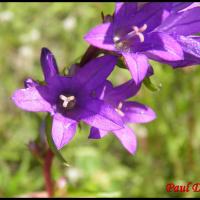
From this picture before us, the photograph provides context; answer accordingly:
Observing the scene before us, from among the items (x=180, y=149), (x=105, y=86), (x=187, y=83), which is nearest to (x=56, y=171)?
(x=180, y=149)

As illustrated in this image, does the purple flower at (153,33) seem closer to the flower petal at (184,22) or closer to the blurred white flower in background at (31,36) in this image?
the flower petal at (184,22)

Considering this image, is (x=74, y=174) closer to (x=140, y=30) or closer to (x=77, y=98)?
(x=77, y=98)

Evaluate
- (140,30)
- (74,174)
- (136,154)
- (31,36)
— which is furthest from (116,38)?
(31,36)

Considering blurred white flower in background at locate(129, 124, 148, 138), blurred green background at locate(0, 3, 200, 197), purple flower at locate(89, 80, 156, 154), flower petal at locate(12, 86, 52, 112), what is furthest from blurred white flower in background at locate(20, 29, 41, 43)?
flower petal at locate(12, 86, 52, 112)

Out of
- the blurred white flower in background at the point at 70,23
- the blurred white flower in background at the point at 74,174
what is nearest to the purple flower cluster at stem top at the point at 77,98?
the blurred white flower in background at the point at 74,174

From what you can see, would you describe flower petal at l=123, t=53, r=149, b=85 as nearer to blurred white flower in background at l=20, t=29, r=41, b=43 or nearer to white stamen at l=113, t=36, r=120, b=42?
white stamen at l=113, t=36, r=120, b=42

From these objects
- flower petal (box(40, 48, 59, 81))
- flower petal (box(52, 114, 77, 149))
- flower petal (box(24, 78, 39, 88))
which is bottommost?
flower petal (box(52, 114, 77, 149))
